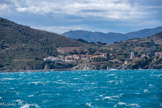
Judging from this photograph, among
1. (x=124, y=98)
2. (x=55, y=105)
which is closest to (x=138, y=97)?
(x=124, y=98)

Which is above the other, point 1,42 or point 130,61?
point 1,42

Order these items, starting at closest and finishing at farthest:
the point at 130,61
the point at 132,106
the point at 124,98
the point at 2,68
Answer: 1. the point at 132,106
2. the point at 124,98
3. the point at 2,68
4. the point at 130,61

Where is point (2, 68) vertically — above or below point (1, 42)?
below

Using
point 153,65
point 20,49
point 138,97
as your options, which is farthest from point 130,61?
point 138,97

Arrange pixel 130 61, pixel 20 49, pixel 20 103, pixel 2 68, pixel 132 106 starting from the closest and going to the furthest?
pixel 132 106
pixel 20 103
pixel 2 68
pixel 130 61
pixel 20 49

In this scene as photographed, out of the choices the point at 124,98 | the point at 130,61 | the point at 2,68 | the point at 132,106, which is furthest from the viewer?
the point at 130,61

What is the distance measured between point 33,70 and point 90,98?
126599 mm

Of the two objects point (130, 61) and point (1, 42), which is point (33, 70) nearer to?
point (1, 42)

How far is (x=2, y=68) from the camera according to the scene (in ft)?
542

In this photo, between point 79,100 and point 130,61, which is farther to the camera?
point 130,61

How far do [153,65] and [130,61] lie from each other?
44.8 ft

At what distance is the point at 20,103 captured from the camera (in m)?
39.9

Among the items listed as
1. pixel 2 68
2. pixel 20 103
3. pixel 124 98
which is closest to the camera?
pixel 20 103

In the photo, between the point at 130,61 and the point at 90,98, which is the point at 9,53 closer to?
the point at 130,61
